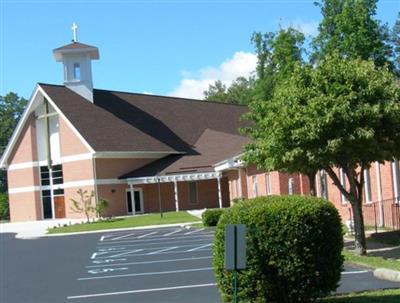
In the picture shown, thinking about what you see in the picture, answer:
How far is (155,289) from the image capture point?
12.9 meters

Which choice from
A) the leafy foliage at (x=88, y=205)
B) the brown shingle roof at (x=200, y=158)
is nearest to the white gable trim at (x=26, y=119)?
the leafy foliage at (x=88, y=205)

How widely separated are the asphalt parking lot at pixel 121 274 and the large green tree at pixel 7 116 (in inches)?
2688

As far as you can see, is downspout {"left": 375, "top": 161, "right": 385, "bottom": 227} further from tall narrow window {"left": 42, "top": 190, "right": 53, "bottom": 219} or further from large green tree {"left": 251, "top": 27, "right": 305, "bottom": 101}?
tall narrow window {"left": 42, "top": 190, "right": 53, "bottom": 219}

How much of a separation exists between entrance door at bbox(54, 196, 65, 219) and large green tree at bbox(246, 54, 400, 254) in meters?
40.7

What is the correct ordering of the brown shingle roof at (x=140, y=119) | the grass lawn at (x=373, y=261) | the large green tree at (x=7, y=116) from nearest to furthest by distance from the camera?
the grass lawn at (x=373, y=261) < the brown shingle roof at (x=140, y=119) < the large green tree at (x=7, y=116)

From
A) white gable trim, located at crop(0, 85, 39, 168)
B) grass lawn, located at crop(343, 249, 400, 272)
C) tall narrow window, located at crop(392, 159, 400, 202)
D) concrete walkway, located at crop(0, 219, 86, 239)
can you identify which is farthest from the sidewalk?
white gable trim, located at crop(0, 85, 39, 168)

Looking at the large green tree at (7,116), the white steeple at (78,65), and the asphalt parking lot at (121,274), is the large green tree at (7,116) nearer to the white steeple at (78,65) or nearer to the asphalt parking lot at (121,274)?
the white steeple at (78,65)

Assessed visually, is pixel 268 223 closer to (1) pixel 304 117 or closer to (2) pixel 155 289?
(2) pixel 155 289

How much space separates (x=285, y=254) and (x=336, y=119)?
721 centimetres

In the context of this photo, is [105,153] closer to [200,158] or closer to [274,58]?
[200,158]

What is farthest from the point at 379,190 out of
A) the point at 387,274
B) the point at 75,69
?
the point at 75,69

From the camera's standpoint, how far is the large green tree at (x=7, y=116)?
9031 centimetres

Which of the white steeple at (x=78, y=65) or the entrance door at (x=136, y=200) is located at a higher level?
the white steeple at (x=78, y=65)

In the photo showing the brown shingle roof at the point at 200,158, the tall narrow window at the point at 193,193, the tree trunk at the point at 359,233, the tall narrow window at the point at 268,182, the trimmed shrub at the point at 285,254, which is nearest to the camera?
the trimmed shrub at the point at 285,254
